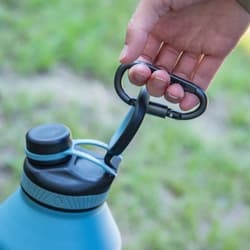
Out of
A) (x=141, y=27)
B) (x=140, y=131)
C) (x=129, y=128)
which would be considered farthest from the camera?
(x=140, y=131)

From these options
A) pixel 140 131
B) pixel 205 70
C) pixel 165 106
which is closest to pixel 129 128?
pixel 165 106

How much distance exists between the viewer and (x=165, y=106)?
30.8 inches

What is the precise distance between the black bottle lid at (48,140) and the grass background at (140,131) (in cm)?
66

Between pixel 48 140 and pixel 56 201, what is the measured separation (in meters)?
0.07

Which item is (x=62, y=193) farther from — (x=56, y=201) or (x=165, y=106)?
(x=165, y=106)

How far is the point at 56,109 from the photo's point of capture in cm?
173

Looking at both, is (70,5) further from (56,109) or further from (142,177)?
(142,177)

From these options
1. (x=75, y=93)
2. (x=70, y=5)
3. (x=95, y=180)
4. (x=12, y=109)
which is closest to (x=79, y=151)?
(x=95, y=180)

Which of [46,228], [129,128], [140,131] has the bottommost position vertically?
[140,131]

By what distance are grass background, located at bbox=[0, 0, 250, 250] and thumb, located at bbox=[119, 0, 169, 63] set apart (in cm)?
→ 67

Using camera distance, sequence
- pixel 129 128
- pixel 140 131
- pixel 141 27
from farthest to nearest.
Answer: pixel 140 131, pixel 141 27, pixel 129 128

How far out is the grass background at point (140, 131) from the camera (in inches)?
58.1

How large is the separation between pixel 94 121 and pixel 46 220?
3.24 ft

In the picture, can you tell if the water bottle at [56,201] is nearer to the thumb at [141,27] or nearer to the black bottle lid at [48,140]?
the black bottle lid at [48,140]
